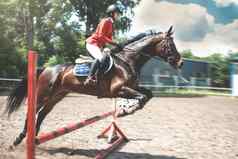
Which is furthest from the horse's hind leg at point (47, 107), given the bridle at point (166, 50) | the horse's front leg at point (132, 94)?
the bridle at point (166, 50)

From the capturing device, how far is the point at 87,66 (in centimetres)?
745

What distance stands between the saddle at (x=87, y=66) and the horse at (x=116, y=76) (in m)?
0.09

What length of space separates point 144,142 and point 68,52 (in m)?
31.7

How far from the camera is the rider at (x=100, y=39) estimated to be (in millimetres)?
7250

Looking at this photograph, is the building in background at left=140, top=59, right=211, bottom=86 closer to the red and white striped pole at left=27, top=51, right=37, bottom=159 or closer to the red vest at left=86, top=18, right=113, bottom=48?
the red vest at left=86, top=18, right=113, bottom=48

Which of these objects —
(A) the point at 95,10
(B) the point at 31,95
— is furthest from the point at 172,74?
(B) the point at 31,95

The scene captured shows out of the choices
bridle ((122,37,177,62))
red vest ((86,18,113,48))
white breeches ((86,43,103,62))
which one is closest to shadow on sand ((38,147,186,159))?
white breeches ((86,43,103,62))

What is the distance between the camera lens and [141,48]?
761 centimetres

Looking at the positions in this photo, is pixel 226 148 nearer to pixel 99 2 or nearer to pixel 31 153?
pixel 31 153

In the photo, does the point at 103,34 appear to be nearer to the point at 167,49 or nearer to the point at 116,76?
the point at 116,76

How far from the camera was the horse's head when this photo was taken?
24.6ft

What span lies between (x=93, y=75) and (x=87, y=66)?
0.28 m

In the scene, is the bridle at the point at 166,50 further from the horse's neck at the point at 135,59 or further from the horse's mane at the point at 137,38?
the horse's mane at the point at 137,38

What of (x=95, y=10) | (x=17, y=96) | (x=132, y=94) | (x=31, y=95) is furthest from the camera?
(x=95, y=10)
